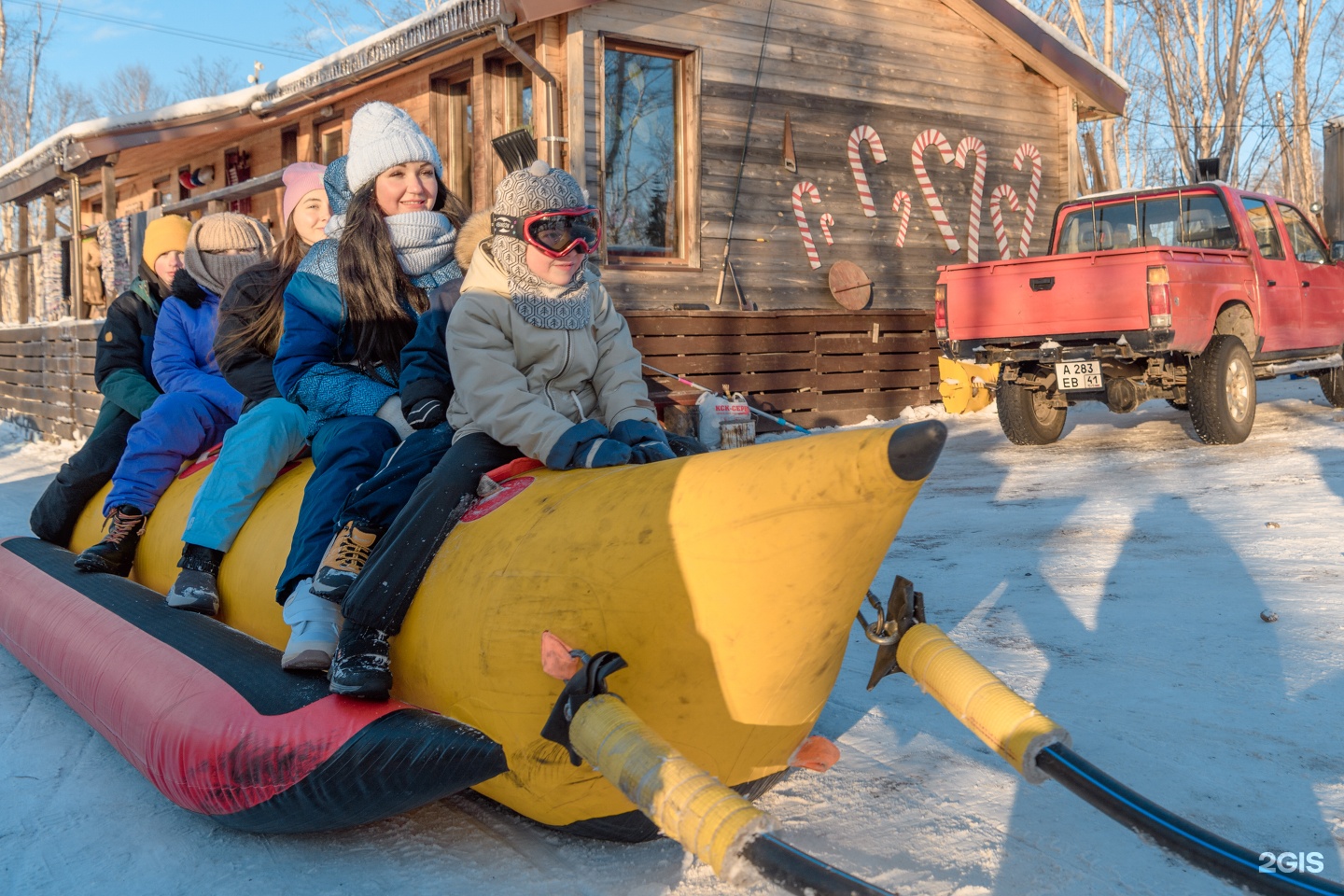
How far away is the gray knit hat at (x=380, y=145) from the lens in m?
3.52

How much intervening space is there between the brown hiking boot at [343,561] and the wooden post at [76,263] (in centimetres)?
1157

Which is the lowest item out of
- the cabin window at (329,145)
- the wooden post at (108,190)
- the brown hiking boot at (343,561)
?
Result: the brown hiking boot at (343,561)

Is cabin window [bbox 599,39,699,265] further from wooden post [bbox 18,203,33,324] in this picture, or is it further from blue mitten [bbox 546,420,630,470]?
wooden post [bbox 18,203,33,324]

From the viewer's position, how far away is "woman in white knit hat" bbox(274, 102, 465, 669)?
3156mm

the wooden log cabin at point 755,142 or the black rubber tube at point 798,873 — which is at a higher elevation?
the wooden log cabin at point 755,142

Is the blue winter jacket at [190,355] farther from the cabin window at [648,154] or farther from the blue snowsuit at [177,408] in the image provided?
the cabin window at [648,154]

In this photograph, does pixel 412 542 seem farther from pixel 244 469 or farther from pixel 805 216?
pixel 805 216

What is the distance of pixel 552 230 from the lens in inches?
108

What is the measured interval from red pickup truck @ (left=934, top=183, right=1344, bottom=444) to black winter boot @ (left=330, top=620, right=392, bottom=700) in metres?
6.46

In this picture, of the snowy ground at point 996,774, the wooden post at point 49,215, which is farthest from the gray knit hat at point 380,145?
the wooden post at point 49,215

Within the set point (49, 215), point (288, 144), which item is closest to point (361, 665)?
point (288, 144)

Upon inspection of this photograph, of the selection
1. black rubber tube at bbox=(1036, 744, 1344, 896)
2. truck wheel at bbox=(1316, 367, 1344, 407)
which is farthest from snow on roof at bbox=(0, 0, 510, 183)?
black rubber tube at bbox=(1036, 744, 1344, 896)

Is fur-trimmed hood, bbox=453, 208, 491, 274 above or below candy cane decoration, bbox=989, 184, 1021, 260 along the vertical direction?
below

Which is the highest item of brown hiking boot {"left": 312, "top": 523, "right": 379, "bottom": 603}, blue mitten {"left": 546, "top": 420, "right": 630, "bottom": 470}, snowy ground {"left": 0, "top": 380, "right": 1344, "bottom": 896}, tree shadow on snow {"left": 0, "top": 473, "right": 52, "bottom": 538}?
blue mitten {"left": 546, "top": 420, "right": 630, "bottom": 470}
